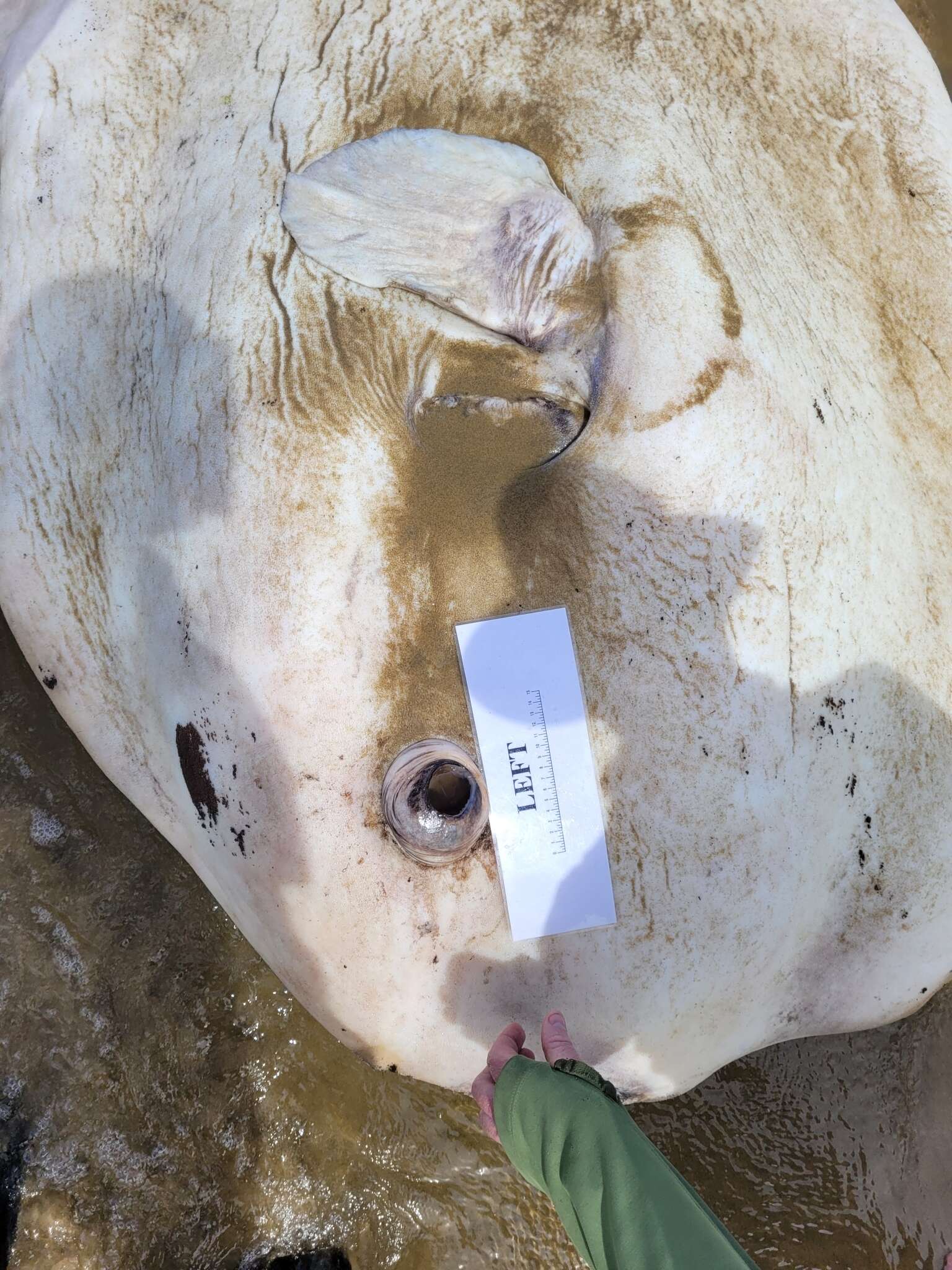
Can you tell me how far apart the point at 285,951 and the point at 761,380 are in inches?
78.7

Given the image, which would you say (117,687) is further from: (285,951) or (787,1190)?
(787,1190)

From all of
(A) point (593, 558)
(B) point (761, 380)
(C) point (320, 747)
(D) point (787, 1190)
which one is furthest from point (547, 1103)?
(B) point (761, 380)

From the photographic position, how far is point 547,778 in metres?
2.10

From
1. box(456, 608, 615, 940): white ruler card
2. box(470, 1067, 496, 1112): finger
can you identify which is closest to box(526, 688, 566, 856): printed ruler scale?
box(456, 608, 615, 940): white ruler card

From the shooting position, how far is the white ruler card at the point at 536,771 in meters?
2.09

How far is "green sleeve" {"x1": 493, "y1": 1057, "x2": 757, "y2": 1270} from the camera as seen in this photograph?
1414 mm

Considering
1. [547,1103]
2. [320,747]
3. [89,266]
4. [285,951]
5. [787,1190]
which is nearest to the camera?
[547,1103]

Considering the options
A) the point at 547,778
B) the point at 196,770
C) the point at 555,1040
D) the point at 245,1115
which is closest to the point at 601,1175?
the point at 555,1040

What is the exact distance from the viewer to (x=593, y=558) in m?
2.12

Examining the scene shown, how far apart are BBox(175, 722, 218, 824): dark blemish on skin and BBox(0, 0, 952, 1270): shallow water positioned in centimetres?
54

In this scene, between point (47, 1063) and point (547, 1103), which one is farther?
point (47, 1063)

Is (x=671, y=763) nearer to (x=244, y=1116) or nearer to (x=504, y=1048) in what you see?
(x=504, y=1048)

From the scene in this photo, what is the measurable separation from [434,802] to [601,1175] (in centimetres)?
87

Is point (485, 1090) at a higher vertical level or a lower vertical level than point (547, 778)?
lower
